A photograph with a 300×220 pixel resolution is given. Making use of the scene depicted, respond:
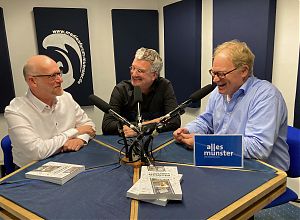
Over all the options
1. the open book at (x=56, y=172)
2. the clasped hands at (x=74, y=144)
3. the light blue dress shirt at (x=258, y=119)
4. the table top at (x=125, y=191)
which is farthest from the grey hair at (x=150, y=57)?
the open book at (x=56, y=172)

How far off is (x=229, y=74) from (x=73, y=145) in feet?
3.81

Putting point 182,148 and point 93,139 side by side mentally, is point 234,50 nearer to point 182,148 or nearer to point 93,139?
point 182,148

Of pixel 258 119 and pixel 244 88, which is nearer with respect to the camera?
pixel 258 119

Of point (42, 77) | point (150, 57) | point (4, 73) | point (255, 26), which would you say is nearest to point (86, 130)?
point (42, 77)

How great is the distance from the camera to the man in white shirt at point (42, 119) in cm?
174

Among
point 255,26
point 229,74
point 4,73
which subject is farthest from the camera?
point 4,73

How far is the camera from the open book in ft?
4.41

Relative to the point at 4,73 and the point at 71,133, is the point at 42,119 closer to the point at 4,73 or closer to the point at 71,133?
the point at 71,133

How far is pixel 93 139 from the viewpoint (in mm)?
2082

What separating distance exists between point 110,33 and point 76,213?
10.5 feet

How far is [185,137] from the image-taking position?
1.81 m

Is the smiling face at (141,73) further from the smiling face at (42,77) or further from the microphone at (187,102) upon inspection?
the microphone at (187,102)

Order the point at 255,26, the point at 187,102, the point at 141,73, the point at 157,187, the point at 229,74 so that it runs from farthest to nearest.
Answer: the point at 255,26 → the point at 141,73 → the point at 229,74 → the point at 187,102 → the point at 157,187

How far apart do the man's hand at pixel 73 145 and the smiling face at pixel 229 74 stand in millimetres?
1043
